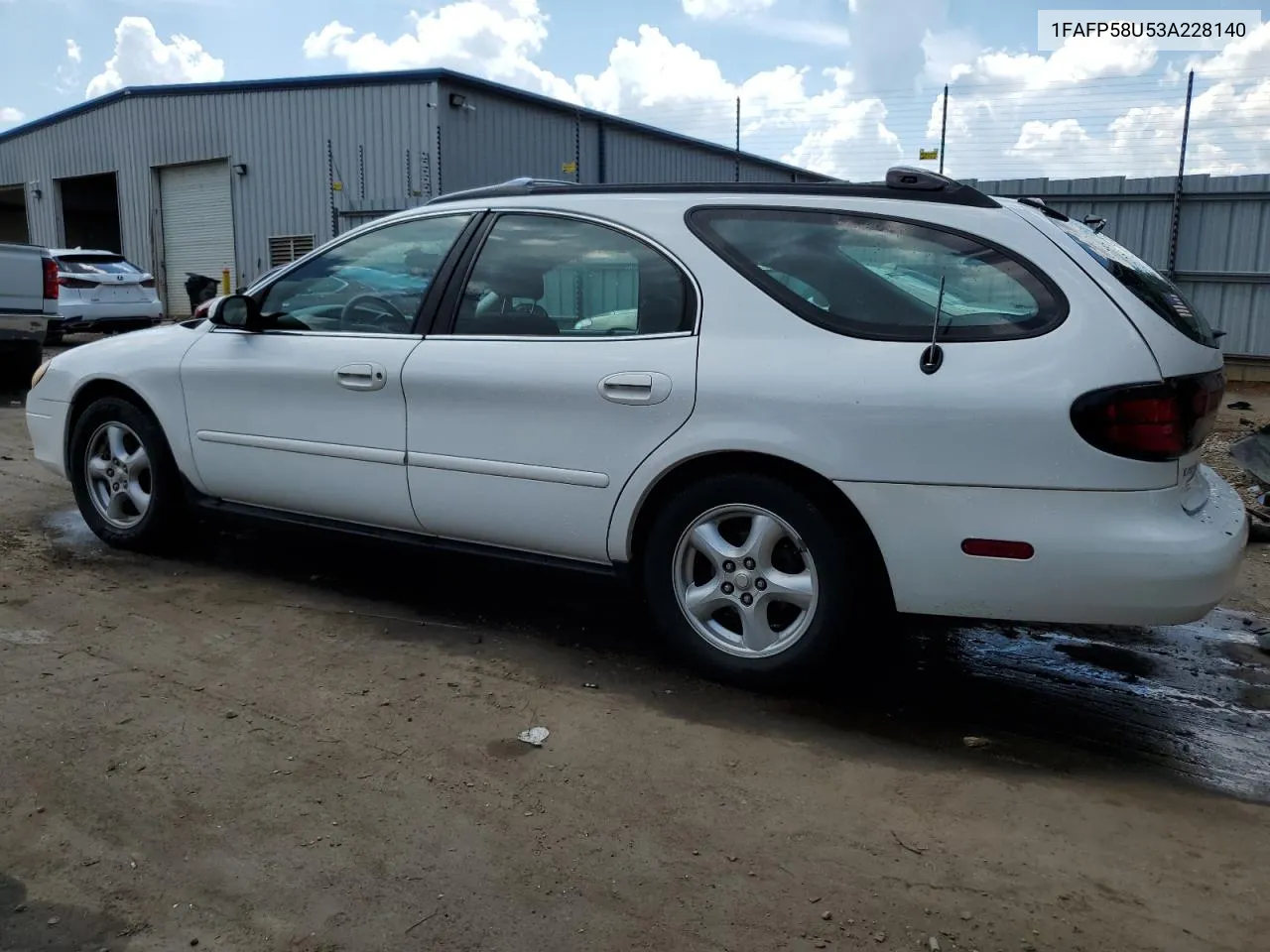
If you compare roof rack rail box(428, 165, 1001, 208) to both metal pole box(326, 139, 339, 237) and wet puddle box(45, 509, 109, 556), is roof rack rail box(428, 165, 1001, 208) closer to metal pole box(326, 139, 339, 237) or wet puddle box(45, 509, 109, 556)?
wet puddle box(45, 509, 109, 556)

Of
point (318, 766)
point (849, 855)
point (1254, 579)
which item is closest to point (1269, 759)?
point (849, 855)

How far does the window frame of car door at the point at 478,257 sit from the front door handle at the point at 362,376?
0.24 m

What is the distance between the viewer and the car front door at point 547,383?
3529 mm

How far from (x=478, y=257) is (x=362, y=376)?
0.65 metres

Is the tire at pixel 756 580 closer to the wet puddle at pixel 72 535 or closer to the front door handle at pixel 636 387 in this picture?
the front door handle at pixel 636 387

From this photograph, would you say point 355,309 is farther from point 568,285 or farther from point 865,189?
point 865,189

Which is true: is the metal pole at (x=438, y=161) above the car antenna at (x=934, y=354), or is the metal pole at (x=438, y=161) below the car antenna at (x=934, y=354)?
above

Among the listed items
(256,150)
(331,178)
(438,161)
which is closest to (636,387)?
(438,161)

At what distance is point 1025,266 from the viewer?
122 inches

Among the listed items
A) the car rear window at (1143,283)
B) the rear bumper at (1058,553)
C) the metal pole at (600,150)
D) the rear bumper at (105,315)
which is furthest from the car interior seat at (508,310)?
the metal pole at (600,150)

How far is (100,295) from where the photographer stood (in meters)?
16.0

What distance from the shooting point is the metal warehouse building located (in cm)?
1889

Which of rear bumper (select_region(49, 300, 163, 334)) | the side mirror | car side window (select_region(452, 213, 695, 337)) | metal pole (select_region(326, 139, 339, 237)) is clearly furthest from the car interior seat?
metal pole (select_region(326, 139, 339, 237))

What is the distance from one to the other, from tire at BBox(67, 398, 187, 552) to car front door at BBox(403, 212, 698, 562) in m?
1.54
